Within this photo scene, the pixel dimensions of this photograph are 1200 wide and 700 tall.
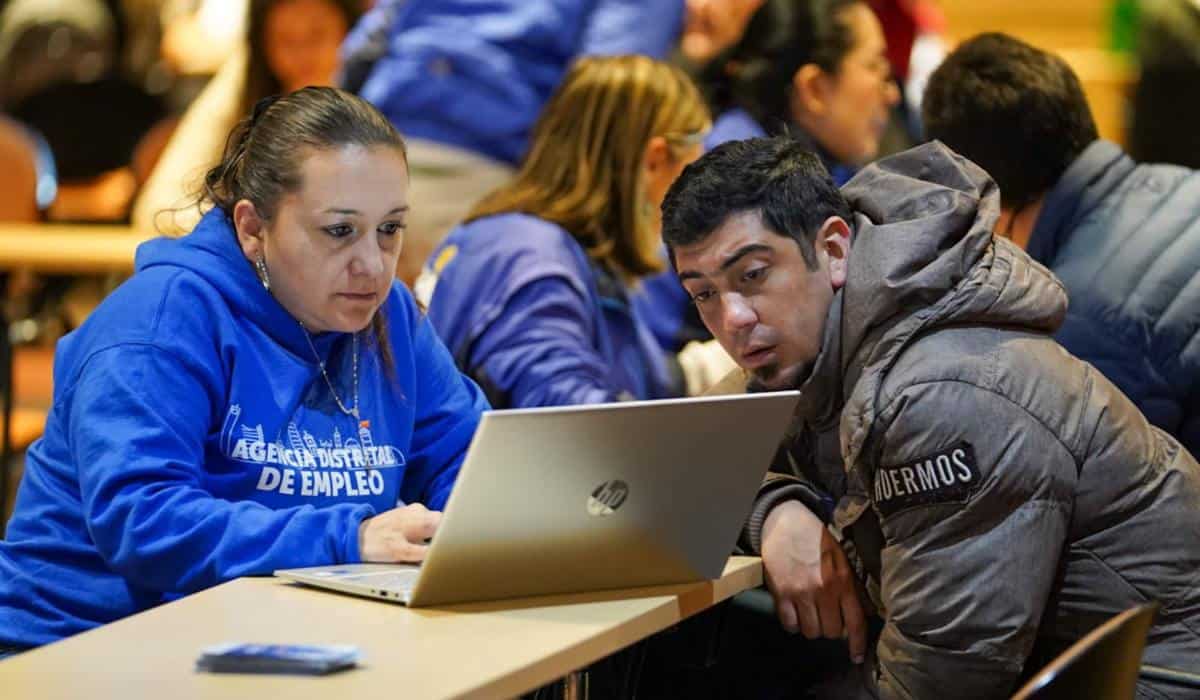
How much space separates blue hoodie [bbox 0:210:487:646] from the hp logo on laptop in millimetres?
348

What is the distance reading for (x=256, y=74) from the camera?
5.18 meters

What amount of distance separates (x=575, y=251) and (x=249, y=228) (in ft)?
4.17

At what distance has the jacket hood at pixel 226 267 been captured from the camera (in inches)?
89.5

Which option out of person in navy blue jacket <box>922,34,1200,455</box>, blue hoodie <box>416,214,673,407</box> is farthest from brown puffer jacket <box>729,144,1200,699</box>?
blue hoodie <box>416,214,673,407</box>

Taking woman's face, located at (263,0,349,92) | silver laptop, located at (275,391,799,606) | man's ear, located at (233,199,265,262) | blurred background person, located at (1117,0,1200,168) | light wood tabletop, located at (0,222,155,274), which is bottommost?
light wood tabletop, located at (0,222,155,274)

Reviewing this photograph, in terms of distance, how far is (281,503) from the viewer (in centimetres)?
225

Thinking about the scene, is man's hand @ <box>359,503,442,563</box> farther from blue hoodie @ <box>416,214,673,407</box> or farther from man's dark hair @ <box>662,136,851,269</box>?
blue hoodie @ <box>416,214,673,407</box>

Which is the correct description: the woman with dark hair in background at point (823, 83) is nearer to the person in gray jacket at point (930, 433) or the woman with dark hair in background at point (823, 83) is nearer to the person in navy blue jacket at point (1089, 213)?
the person in navy blue jacket at point (1089, 213)

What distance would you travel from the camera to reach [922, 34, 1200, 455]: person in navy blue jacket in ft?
9.70

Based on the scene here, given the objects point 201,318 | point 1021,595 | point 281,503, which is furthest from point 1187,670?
point 201,318

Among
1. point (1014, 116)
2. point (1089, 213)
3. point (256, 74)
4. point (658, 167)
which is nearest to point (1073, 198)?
point (1089, 213)

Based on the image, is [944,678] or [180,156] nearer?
[944,678]

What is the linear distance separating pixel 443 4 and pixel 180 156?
1.15 metres

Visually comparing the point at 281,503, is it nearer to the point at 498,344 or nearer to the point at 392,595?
the point at 392,595
